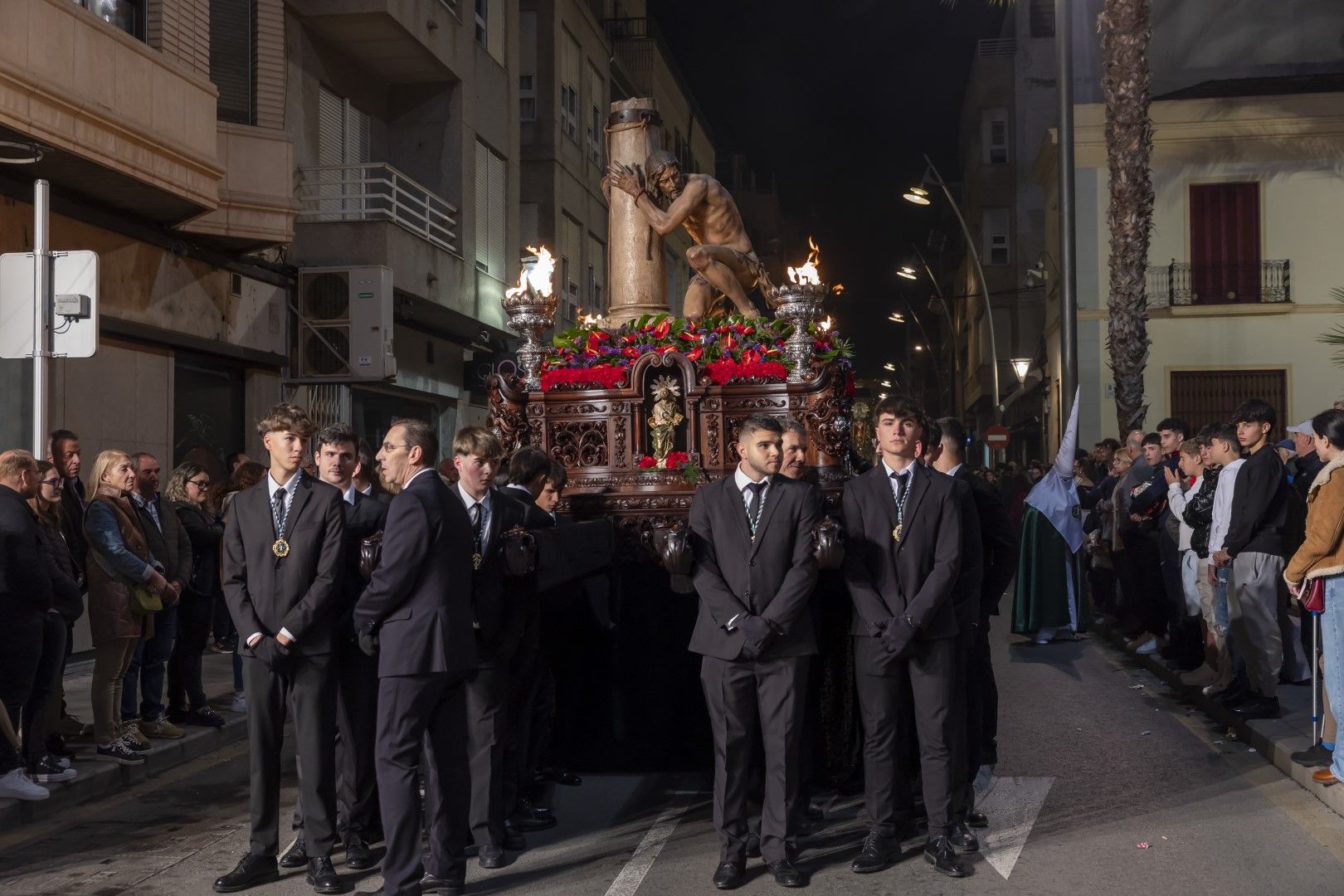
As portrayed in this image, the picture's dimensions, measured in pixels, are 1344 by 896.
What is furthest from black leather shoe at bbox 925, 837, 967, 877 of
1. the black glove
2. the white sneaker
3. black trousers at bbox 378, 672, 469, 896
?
the white sneaker

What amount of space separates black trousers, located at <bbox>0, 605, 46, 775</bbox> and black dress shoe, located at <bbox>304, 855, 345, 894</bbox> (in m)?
2.44

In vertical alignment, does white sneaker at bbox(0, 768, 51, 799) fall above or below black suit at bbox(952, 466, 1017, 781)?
below

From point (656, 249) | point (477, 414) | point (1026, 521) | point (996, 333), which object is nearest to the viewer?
point (656, 249)

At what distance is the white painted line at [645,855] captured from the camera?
6320mm

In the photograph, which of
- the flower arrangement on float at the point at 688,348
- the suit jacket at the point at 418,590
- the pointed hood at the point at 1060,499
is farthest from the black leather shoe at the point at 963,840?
the pointed hood at the point at 1060,499

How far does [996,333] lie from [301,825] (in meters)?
45.9

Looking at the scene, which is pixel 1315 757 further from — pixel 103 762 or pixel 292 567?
pixel 103 762

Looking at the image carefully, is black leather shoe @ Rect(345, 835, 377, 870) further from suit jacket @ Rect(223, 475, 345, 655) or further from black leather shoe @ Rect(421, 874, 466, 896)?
suit jacket @ Rect(223, 475, 345, 655)

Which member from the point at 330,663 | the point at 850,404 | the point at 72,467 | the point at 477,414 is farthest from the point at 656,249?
the point at 477,414

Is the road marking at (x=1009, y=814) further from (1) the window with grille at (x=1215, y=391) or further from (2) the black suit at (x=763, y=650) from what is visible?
(1) the window with grille at (x=1215, y=391)

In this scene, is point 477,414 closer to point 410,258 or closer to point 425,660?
point 410,258

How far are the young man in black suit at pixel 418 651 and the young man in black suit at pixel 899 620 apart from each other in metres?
1.80

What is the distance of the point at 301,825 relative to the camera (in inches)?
Result: 261

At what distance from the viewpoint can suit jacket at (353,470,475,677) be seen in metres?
6.07
